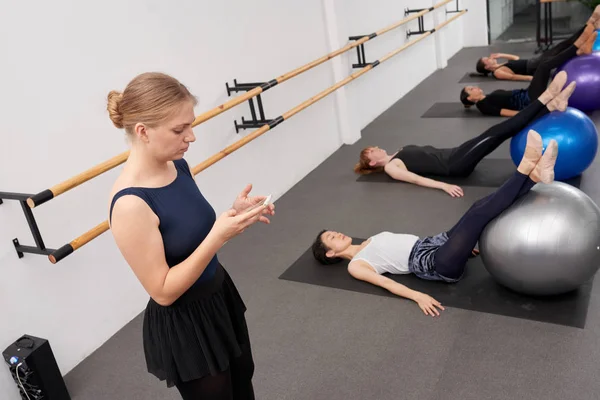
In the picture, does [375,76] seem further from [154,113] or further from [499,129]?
[154,113]

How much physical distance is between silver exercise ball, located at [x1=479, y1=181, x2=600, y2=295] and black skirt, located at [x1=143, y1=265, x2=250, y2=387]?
4.94ft

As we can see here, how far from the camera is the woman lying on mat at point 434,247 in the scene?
250cm

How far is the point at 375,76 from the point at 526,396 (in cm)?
467

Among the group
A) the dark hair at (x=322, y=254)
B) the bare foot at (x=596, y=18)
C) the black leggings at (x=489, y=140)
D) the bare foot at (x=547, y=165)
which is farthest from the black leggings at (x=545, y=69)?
the dark hair at (x=322, y=254)

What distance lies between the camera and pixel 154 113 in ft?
4.29

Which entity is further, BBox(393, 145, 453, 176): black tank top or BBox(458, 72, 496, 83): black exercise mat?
BBox(458, 72, 496, 83): black exercise mat

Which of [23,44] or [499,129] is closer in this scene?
[23,44]

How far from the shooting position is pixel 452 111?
598 cm

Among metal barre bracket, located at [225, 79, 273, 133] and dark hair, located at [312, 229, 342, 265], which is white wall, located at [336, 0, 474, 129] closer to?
metal barre bracket, located at [225, 79, 273, 133]

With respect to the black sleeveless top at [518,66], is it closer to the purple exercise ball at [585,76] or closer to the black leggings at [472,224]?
the purple exercise ball at [585,76]

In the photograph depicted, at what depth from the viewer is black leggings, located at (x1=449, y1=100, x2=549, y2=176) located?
3.72 m

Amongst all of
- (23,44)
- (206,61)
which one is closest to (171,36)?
(206,61)

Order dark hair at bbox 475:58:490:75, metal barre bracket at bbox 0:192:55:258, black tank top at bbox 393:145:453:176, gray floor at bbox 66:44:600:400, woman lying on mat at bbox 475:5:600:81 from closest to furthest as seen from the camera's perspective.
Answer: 1. gray floor at bbox 66:44:600:400
2. metal barre bracket at bbox 0:192:55:258
3. black tank top at bbox 393:145:453:176
4. woman lying on mat at bbox 475:5:600:81
5. dark hair at bbox 475:58:490:75

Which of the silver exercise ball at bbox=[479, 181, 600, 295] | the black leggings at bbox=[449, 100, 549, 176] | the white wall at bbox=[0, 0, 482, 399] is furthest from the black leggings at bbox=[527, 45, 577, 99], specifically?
the silver exercise ball at bbox=[479, 181, 600, 295]
